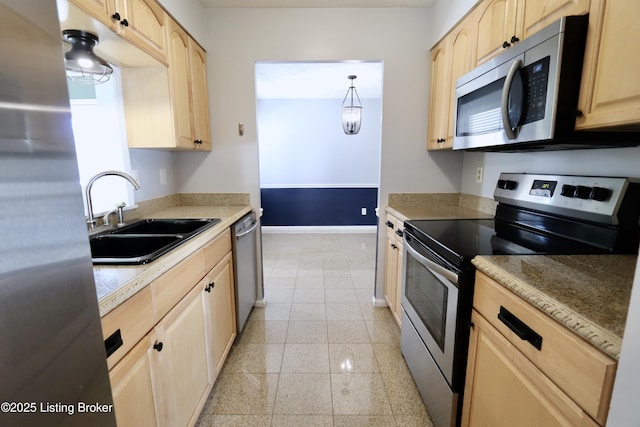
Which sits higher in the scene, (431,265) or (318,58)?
(318,58)

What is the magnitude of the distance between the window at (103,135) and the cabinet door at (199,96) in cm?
46

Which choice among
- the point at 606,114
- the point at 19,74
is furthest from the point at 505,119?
the point at 19,74

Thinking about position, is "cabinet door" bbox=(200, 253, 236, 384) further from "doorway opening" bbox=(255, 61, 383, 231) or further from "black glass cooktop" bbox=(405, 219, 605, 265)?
"doorway opening" bbox=(255, 61, 383, 231)

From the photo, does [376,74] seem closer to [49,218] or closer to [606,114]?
[606,114]

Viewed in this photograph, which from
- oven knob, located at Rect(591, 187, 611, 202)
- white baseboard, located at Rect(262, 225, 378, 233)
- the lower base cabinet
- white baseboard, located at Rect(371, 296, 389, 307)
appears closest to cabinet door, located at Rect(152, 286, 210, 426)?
the lower base cabinet

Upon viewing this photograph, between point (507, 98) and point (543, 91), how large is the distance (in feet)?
0.51

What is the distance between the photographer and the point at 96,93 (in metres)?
1.78

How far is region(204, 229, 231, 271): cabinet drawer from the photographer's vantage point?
1558mm

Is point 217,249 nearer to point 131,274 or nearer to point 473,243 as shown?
point 131,274

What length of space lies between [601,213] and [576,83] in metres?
0.51

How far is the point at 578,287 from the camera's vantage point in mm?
796

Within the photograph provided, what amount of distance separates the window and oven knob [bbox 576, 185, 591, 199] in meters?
2.42

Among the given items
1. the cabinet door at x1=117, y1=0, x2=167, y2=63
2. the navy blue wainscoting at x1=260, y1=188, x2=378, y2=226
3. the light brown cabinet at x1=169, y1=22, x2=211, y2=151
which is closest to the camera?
the cabinet door at x1=117, y1=0, x2=167, y2=63

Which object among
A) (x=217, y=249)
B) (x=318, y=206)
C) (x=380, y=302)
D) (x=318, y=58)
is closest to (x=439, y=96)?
(x=318, y=58)
